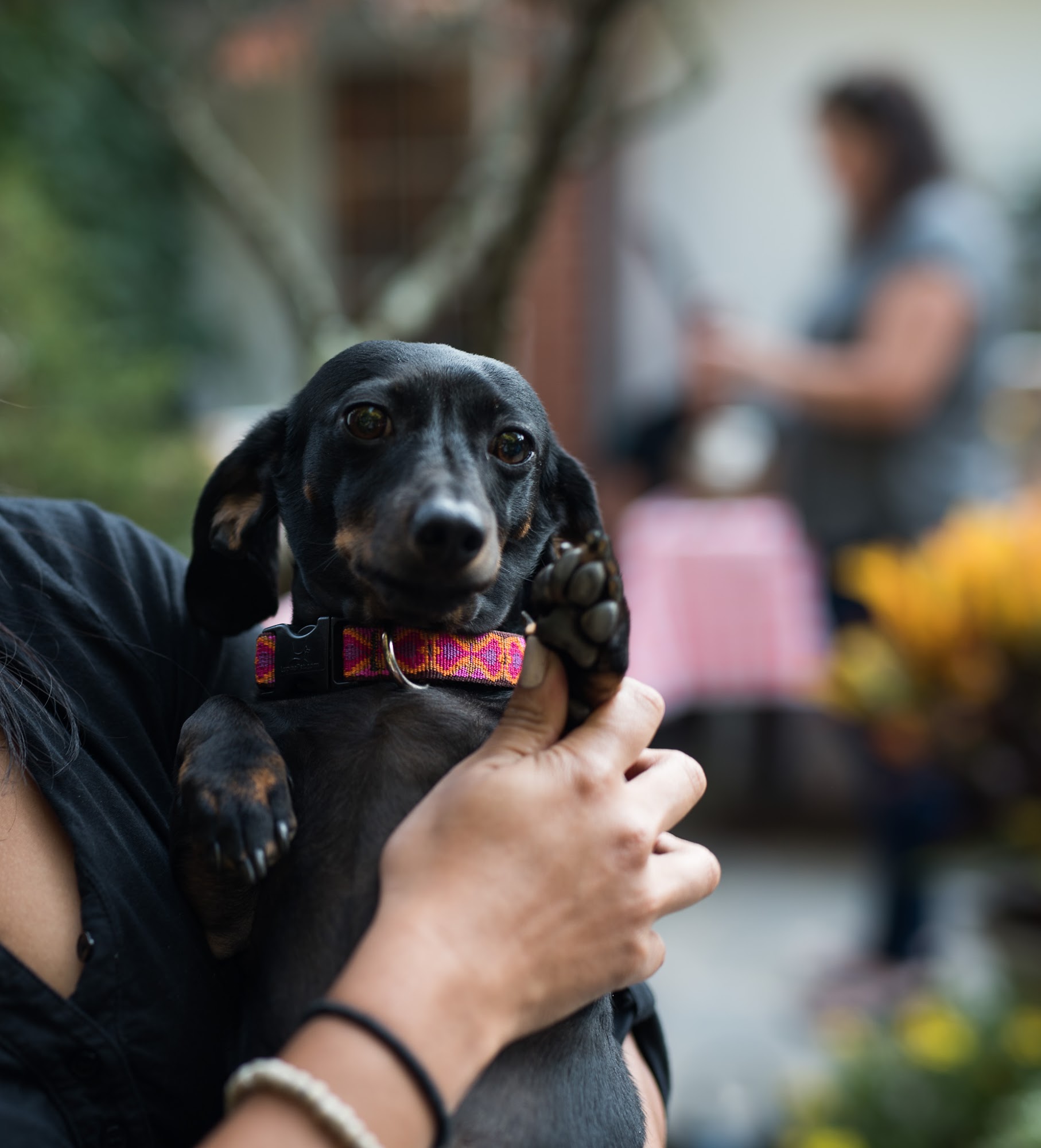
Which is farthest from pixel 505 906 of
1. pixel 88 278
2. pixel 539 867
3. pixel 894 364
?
pixel 88 278

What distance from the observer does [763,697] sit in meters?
Result: 4.54

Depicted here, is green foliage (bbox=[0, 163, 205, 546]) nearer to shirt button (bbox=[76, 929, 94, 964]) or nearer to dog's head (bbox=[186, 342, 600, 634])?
dog's head (bbox=[186, 342, 600, 634])

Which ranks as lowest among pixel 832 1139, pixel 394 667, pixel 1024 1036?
pixel 832 1139

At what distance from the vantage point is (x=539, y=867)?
0.94 m

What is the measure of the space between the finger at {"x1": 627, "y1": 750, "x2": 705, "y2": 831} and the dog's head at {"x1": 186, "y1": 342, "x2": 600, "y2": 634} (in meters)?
0.21

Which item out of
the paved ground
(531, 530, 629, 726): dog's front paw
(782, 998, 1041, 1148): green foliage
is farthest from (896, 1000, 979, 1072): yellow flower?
(531, 530, 629, 726): dog's front paw

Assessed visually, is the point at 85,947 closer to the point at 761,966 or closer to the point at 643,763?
the point at 643,763

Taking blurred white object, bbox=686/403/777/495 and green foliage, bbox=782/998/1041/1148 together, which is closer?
green foliage, bbox=782/998/1041/1148

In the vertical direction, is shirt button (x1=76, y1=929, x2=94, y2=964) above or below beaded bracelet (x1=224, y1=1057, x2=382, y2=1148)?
above

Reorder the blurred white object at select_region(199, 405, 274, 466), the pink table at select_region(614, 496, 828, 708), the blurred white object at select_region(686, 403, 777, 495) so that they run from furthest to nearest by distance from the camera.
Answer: the blurred white object at select_region(686, 403, 777, 495)
the pink table at select_region(614, 496, 828, 708)
the blurred white object at select_region(199, 405, 274, 466)

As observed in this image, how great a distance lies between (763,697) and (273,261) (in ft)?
8.93

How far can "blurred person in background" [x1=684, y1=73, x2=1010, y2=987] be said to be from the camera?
3.17 meters

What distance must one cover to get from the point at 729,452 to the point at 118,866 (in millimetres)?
4484

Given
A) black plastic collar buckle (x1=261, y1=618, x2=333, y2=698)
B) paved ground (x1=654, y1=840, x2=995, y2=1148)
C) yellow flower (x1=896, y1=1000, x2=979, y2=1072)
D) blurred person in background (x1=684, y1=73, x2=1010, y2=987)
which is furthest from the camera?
blurred person in background (x1=684, y1=73, x2=1010, y2=987)
